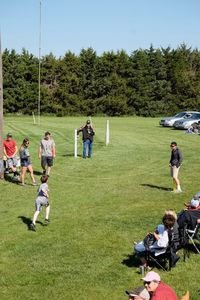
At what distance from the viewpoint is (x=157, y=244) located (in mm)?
10344

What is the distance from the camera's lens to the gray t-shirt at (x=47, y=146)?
808 inches

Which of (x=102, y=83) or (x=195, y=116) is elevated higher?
(x=102, y=83)

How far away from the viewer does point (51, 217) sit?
49.9 feet

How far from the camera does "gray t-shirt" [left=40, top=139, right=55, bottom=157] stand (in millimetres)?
20516

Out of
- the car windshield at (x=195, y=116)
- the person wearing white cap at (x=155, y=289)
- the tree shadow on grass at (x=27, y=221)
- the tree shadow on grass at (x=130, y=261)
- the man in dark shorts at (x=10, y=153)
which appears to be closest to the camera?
the person wearing white cap at (x=155, y=289)

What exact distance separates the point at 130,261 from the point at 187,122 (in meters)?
34.8

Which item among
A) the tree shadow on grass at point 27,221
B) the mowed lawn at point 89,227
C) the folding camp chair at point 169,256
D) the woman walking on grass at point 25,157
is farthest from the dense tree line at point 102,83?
the folding camp chair at point 169,256

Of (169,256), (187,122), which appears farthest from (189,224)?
(187,122)

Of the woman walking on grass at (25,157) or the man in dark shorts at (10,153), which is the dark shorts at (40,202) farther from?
the man in dark shorts at (10,153)

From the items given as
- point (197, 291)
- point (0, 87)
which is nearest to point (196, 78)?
point (0, 87)

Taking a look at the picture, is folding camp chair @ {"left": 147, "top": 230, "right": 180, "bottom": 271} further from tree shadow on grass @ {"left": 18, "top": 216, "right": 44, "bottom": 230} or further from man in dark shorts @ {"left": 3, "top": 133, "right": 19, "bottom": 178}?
man in dark shorts @ {"left": 3, "top": 133, "right": 19, "bottom": 178}

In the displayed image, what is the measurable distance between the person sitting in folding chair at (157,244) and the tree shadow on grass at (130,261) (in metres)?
0.48

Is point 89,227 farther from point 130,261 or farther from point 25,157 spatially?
point 25,157

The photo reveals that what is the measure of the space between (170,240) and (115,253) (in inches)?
72.3
